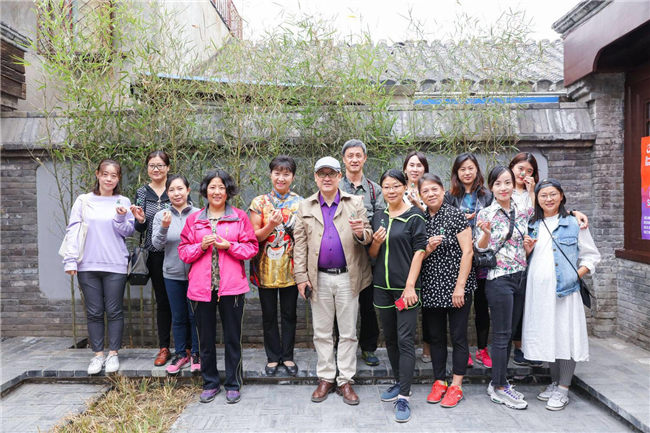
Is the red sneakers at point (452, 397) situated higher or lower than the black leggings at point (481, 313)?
lower

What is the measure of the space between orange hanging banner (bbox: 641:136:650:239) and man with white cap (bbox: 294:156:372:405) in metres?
3.18

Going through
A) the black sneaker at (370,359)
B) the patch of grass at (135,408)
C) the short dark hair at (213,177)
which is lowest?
the patch of grass at (135,408)

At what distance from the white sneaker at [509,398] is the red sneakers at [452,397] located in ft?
0.95

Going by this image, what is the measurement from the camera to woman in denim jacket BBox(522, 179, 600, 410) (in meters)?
3.27

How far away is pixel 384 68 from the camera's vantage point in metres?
4.25

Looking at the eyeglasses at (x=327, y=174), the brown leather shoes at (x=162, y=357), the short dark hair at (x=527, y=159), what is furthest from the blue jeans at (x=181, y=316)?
the short dark hair at (x=527, y=159)

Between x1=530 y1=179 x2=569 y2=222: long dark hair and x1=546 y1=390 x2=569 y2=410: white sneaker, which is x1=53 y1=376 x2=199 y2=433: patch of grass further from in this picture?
x1=530 y1=179 x2=569 y2=222: long dark hair

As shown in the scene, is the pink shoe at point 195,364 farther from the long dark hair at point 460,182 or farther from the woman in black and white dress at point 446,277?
the long dark hair at point 460,182

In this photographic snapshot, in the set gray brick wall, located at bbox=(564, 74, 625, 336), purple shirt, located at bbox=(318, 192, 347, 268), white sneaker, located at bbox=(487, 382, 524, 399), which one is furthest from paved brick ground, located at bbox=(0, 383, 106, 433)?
gray brick wall, located at bbox=(564, 74, 625, 336)

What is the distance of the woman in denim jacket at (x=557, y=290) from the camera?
129 inches

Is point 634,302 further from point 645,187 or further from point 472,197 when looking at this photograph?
point 472,197

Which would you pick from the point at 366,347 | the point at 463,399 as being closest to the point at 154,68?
the point at 366,347

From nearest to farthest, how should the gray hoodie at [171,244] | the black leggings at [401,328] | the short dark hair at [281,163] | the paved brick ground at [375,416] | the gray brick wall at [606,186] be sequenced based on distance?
the paved brick ground at [375,416] → the black leggings at [401,328] → the short dark hair at [281,163] → the gray hoodie at [171,244] → the gray brick wall at [606,186]

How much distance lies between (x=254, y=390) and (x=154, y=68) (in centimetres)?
328
